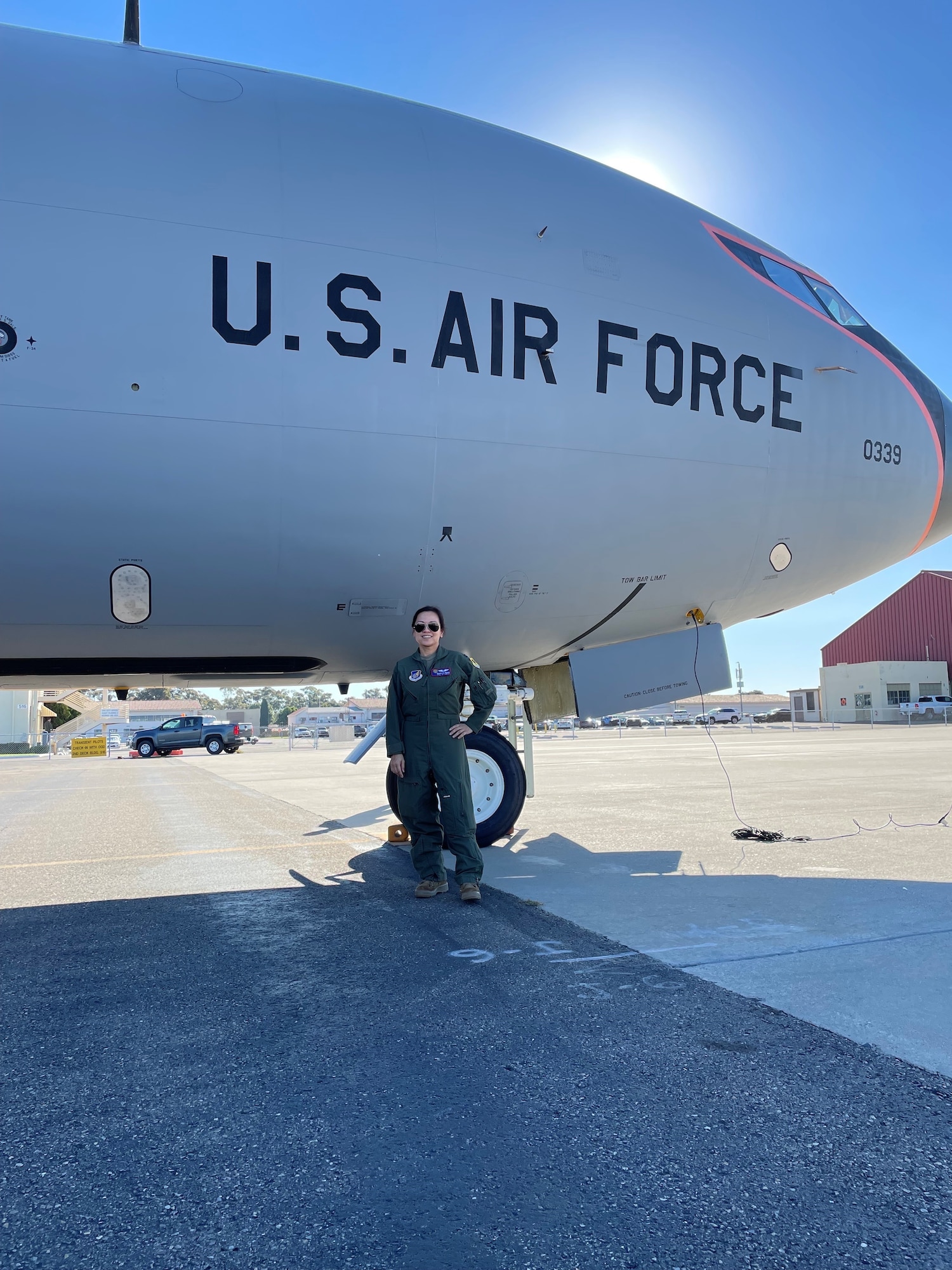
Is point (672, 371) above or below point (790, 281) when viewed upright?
below

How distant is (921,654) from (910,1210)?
65292mm

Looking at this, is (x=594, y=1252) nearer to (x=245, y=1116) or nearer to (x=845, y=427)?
(x=245, y=1116)

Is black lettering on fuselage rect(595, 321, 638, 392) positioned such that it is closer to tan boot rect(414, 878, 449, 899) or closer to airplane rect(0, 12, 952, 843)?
airplane rect(0, 12, 952, 843)

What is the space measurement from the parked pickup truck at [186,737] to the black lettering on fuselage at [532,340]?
101 feet

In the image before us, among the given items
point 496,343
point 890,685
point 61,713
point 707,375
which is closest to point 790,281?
point 707,375

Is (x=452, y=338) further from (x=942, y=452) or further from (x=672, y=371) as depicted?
(x=942, y=452)

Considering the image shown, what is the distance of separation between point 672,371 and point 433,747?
10.1 feet

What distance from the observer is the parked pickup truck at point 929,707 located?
53.1 m

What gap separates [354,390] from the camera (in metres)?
4.98

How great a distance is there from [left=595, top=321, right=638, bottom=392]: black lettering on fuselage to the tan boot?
11.1 ft

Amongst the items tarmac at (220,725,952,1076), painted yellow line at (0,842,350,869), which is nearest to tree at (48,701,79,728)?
tarmac at (220,725,952,1076)

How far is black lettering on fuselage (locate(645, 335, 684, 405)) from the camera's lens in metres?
5.82

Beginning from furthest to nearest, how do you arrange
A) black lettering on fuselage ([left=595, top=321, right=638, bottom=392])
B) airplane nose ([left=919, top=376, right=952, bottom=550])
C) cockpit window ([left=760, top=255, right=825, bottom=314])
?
airplane nose ([left=919, top=376, right=952, bottom=550]) → cockpit window ([left=760, top=255, right=825, bottom=314]) → black lettering on fuselage ([left=595, top=321, right=638, bottom=392])

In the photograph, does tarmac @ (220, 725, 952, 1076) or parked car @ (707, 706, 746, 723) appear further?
parked car @ (707, 706, 746, 723)
